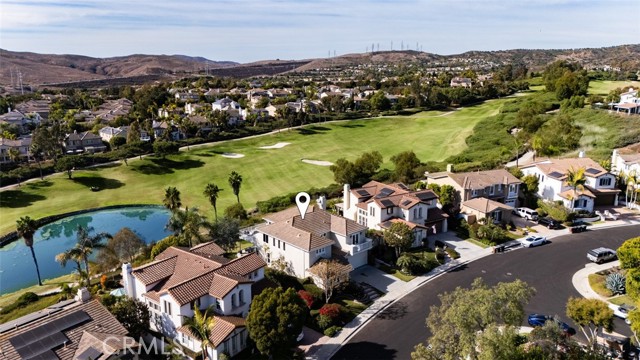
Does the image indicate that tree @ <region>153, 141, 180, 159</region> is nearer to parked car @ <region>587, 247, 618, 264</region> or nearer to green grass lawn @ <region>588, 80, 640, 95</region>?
parked car @ <region>587, 247, 618, 264</region>

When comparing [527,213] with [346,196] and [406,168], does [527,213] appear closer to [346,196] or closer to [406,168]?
[406,168]

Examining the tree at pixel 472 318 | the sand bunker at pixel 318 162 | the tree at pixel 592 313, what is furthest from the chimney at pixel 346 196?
→ the sand bunker at pixel 318 162

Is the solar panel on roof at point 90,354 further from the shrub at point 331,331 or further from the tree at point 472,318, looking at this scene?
the tree at point 472,318

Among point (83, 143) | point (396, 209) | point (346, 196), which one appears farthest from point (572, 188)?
point (83, 143)

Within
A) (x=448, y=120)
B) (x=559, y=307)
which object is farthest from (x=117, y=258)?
(x=448, y=120)

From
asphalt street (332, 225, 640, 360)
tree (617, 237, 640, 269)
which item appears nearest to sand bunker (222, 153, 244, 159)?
asphalt street (332, 225, 640, 360)
